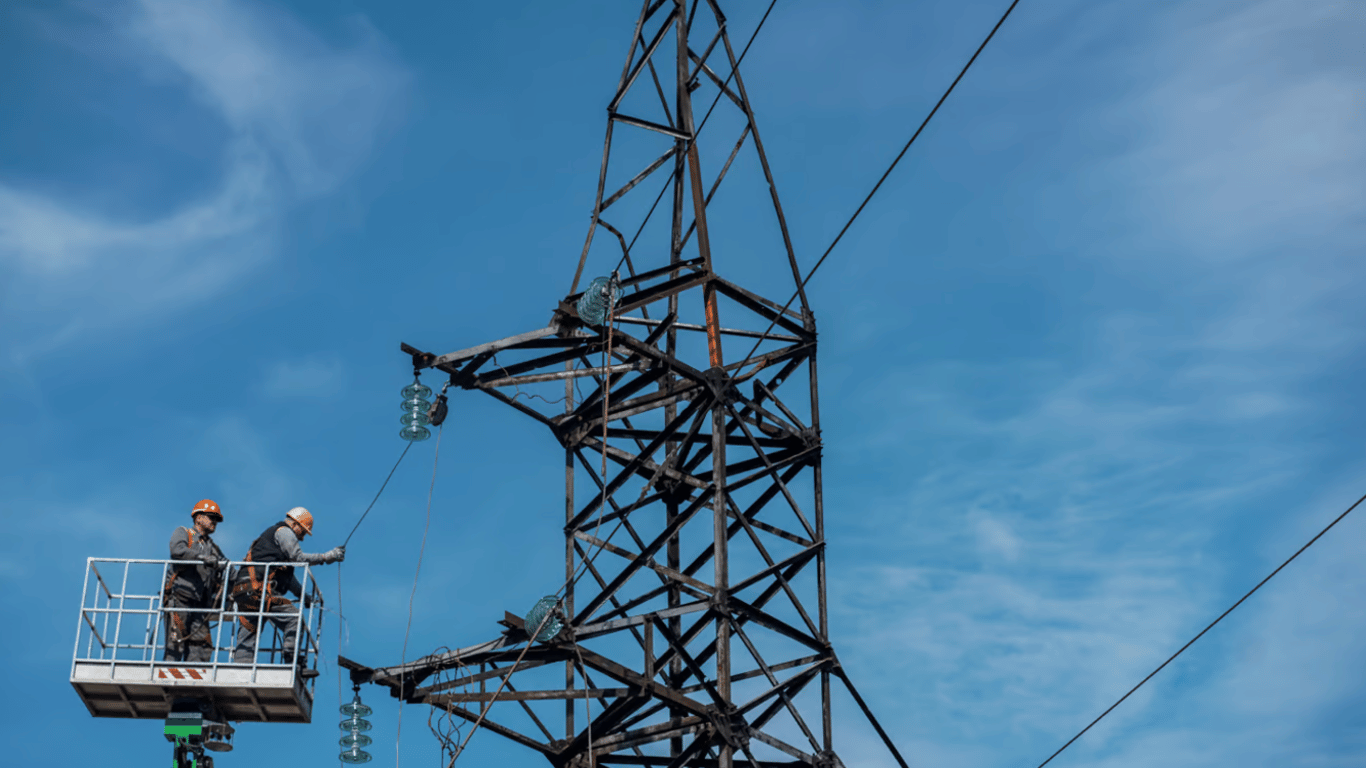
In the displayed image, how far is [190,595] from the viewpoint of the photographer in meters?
21.9

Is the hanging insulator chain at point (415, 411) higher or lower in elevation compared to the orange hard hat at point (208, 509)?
higher

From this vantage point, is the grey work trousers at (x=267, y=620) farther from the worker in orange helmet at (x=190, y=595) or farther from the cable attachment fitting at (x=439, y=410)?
the cable attachment fitting at (x=439, y=410)

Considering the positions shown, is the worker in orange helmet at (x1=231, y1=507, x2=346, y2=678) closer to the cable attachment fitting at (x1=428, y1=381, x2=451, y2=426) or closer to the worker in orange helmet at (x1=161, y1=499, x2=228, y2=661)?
the worker in orange helmet at (x1=161, y1=499, x2=228, y2=661)

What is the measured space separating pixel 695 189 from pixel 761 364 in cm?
299

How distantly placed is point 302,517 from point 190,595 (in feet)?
6.46

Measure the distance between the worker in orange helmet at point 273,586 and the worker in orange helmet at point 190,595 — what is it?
36cm

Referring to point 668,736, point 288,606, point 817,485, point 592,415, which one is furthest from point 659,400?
point 288,606

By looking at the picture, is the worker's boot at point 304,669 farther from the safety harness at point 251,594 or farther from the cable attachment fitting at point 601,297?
the cable attachment fitting at point 601,297

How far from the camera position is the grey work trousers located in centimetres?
2189

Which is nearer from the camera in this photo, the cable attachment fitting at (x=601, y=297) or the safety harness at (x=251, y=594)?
the safety harness at (x=251, y=594)

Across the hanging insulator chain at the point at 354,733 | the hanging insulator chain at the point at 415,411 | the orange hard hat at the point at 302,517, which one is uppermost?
the hanging insulator chain at the point at 415,411

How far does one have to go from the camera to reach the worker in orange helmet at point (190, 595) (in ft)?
71.4

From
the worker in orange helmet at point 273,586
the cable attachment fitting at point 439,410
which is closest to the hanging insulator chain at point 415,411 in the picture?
the cable attachment fitting at point 439,410

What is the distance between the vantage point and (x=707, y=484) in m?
25.4
